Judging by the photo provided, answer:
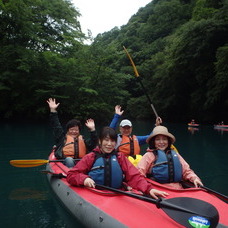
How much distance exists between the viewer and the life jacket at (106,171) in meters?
2.91

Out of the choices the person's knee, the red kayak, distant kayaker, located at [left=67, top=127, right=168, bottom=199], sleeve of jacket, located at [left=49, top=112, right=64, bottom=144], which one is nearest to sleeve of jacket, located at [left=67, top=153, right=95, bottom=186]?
distant kayaker, located at [left=67, top=127, right=168, bottom=199]

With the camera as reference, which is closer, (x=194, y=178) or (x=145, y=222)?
(x=145, y=222)

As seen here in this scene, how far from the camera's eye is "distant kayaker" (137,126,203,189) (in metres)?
3.14

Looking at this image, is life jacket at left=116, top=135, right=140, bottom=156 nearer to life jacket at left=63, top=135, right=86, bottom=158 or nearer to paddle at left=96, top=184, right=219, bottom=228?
life jacket at left=63, top=135, right=86, bottom=158

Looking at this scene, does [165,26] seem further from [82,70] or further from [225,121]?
[82,70]

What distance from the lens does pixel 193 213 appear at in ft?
6.93

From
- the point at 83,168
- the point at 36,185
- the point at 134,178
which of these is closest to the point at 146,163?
the point at 134,178

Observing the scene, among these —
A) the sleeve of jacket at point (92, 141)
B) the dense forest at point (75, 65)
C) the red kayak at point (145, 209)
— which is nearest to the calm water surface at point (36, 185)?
Result: the red kayak at point (145, 209)

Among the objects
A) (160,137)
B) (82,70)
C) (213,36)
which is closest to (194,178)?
(160,137)

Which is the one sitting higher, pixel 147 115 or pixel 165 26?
pixel 165 26

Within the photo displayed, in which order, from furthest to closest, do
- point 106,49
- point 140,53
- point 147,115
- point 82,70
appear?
1. point 140,53
2. point 147,115
3. point 106,49
4. point 82,70

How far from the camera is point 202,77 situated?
19.6 m

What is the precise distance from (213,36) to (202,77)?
3.08 metres

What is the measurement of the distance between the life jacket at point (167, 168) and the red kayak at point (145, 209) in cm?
22
